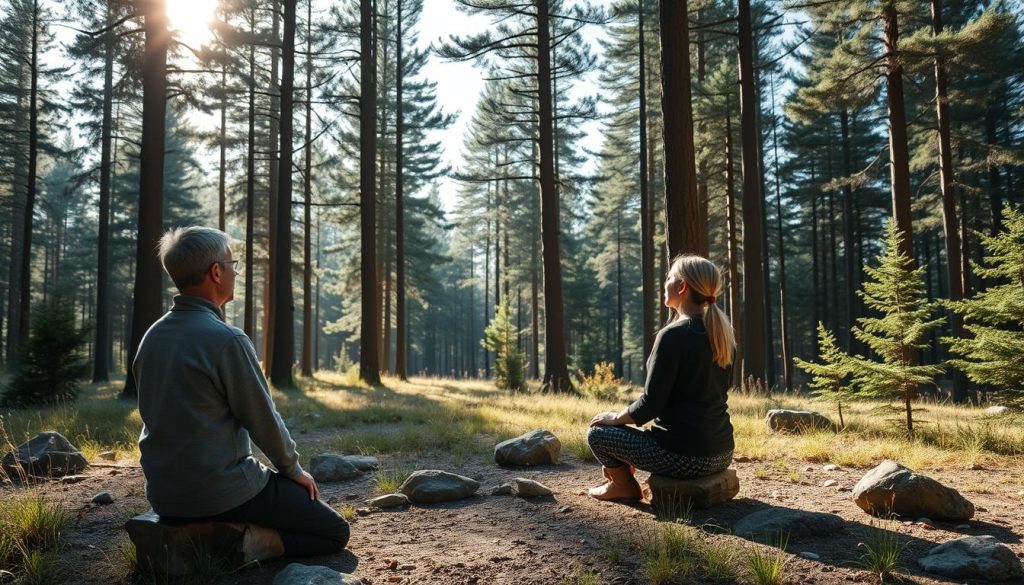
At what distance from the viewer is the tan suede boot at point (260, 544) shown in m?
3.05

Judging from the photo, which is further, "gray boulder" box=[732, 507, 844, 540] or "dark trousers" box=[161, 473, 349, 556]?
"gray boulder" box=[732, 507, 844, 540]

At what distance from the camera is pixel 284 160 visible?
15.9 metres

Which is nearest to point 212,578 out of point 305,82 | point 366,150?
point 366,150

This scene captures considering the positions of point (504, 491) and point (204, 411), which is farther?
point (504, 491)

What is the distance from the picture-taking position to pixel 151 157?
39.7 ft

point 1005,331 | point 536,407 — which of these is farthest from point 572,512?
point 536,407

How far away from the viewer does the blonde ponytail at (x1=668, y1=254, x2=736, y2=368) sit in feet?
12.6

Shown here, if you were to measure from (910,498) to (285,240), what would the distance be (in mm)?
14707

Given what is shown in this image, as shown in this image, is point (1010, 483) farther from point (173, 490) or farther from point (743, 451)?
point (173, 490)

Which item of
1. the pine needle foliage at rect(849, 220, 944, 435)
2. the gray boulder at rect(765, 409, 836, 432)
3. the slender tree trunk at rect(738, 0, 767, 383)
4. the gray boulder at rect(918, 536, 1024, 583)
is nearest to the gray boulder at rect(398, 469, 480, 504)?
the gray boulder at rect(918, 536, 1024, 583)

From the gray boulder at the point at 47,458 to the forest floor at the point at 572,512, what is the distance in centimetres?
17

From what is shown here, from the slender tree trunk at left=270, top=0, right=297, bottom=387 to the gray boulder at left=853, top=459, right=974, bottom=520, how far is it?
45.6ft

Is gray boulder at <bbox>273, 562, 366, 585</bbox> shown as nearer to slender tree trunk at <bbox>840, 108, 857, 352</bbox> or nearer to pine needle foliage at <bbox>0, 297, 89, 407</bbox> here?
pine needle foliage at <bbox>0, 297, 89, 407</bbox>

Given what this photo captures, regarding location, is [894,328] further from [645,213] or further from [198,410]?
[645,213]
